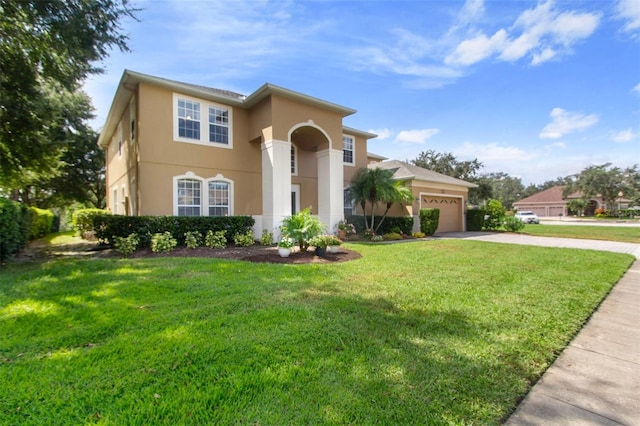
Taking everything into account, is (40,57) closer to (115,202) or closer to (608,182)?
(115,202)

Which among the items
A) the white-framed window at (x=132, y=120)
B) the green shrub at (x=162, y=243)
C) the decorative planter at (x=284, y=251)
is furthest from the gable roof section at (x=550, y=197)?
the white-framed window at (x=132, y=120)

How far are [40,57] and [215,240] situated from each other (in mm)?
7970

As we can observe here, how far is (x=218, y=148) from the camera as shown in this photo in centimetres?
1234

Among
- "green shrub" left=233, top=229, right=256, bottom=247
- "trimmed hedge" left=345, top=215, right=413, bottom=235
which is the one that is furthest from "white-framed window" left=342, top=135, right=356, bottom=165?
"green shrub" left=233, top=229, right=256, bottom=247

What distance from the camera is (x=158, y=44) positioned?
9250mm

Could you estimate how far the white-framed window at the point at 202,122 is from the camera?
11453 mm

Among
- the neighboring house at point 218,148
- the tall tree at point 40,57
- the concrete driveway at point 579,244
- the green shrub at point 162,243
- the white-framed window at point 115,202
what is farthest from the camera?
the white-framed window at point 115,202

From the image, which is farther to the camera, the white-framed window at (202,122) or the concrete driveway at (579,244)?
the white-framed window at (202,122)

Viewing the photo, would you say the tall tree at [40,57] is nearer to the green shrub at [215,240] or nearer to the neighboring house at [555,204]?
the green shrub at [215,240]

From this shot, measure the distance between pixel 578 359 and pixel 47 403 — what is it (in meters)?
4.78

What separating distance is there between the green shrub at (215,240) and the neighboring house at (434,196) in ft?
34.2

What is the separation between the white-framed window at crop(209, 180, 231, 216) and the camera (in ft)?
40.3

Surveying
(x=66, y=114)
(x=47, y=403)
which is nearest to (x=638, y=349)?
(x=47, y=403)

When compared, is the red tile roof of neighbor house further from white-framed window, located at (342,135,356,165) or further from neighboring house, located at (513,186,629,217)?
white-framed window, located at (342,135,356,165)
